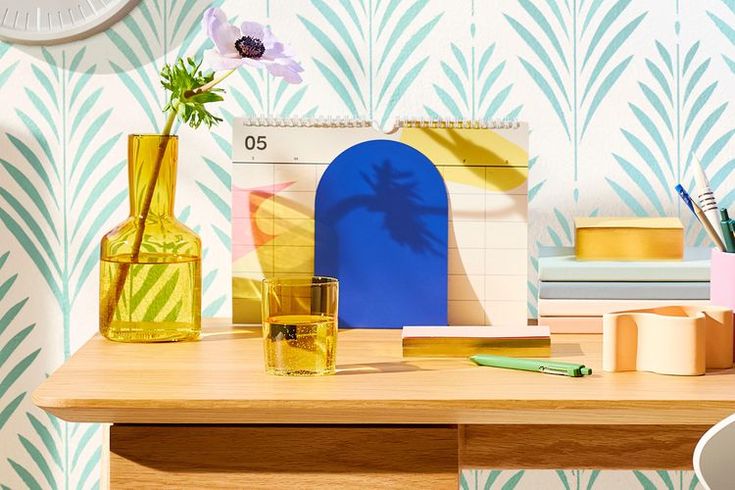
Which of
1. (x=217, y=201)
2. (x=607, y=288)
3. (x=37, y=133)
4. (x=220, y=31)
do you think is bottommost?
(x=607, y=288)

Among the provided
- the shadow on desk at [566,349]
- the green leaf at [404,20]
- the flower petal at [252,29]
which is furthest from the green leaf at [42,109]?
the shadow on desk at [566,349]

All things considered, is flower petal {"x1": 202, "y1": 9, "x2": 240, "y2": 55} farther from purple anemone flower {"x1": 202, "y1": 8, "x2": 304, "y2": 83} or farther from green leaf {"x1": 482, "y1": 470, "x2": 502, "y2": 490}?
green leaf {"x1": 482, "y1": 470, "x2": 502, "y2": 490}

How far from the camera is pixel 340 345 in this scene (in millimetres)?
1270

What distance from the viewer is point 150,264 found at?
1.30 metres

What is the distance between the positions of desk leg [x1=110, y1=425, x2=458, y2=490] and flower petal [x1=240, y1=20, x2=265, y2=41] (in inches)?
21.4

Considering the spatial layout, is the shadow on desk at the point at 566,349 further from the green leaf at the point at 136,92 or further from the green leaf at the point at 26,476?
the green leaf at the point at 26,476

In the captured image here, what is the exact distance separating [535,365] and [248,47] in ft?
1.81

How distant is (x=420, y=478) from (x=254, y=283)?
0.50 metres

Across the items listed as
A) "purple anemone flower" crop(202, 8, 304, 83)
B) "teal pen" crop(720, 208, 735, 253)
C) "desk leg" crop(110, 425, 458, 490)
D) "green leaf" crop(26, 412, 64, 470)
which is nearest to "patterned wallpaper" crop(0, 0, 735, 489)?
"green leaf" crop(26, 412, 64, 470)

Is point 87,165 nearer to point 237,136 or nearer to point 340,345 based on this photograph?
point 237,136

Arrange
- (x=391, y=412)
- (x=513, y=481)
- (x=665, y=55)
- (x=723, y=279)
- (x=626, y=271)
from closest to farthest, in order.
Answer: (x=391, y=412)
(x=723, y=279)
(x=626, y=271)
(x=665, y=55)
(x=513, y=481)

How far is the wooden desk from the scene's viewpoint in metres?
0.96

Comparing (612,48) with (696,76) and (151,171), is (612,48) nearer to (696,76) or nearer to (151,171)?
(696,76)

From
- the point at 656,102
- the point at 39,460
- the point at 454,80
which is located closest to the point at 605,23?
the point at 656,102
